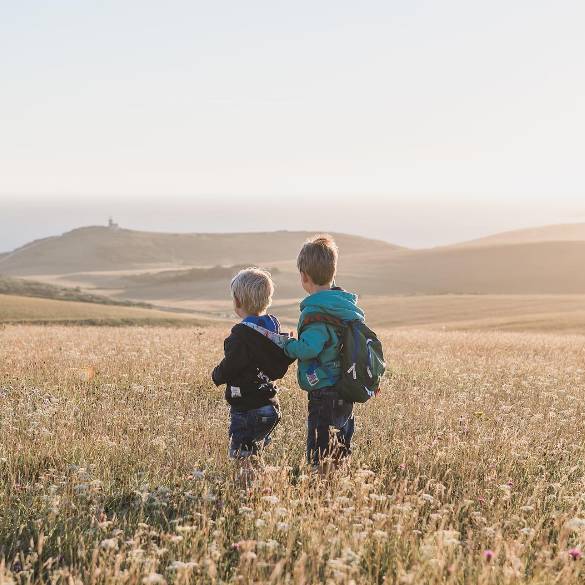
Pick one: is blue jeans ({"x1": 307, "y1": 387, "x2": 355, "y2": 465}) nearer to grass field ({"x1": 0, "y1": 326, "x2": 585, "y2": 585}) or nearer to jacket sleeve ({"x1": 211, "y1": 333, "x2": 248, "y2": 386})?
grass field ({"x1": 0, "y1": 326, "x2": 585, "y2": 585})

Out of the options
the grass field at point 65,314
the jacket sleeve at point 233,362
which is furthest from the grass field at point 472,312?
the jacket sleeve at point 233,362

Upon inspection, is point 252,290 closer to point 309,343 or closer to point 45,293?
point 309,343

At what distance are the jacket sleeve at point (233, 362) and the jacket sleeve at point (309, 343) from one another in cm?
36

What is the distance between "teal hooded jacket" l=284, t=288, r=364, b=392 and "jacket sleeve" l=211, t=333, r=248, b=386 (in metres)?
0.36

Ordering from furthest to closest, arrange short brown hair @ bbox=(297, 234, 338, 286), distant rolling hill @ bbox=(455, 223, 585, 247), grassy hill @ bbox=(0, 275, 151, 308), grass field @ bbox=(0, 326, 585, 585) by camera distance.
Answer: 1. distant rolling hill @ bbox=(455, 223, 585, 247)
2. grassy hill @ bbox=(0, 275, 151, 308)
3. short brown hair @ bbox=(297, 234, 338, 286)
4. grass field @ bbox=(0, 326, 585, 585)

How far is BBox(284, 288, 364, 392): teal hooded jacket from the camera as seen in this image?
17.8 feet

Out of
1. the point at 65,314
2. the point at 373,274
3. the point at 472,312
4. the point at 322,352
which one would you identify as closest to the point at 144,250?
the point at 373,274

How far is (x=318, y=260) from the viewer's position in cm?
558

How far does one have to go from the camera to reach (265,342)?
5.68 metres

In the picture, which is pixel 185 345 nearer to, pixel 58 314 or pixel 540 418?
pixel 540 418

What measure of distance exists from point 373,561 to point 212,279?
8227 centimetres

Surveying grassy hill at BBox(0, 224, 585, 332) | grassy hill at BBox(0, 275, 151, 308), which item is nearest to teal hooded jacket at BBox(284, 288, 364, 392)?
grassy hill at BBox(0, 224, 585, 332)

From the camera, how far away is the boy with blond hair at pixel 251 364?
5629mm

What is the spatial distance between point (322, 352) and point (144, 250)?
146 m
